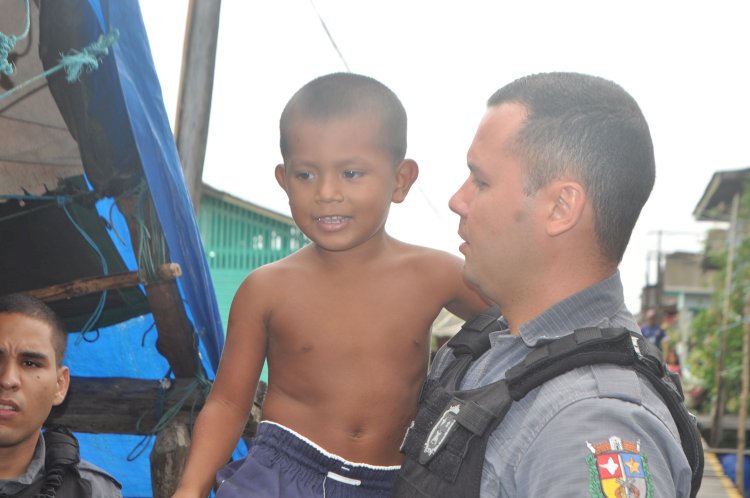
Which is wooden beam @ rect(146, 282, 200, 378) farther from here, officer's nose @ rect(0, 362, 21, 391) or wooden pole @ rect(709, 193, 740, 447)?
wooden pole @ rect(709, 193, 740, 447)

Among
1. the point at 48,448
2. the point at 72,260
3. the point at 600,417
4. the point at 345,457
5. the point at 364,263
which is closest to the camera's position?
the point at 600,417

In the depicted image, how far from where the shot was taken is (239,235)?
Result: 14.5 meters

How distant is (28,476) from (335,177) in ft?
4.57

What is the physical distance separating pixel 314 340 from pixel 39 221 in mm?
1479

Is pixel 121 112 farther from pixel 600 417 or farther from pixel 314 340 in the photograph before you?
pixel 600 417

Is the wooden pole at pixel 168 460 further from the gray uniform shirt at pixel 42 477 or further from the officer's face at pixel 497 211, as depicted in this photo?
the officer's face at pixel 497 211

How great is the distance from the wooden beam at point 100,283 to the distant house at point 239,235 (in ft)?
35.7

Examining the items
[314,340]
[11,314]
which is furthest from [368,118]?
[11,314]

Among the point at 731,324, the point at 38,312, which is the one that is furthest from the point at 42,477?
the point at 731,324

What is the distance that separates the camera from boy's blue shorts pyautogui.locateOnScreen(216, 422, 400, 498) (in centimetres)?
223

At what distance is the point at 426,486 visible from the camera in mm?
1611

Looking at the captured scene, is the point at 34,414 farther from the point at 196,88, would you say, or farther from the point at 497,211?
the point at 196,88

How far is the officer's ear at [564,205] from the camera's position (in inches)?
63.5

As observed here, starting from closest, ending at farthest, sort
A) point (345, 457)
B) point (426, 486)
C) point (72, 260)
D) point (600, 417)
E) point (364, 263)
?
point (600, 417), point (426, 486), point (345, 457), point (364, 263), point (72, 260)
